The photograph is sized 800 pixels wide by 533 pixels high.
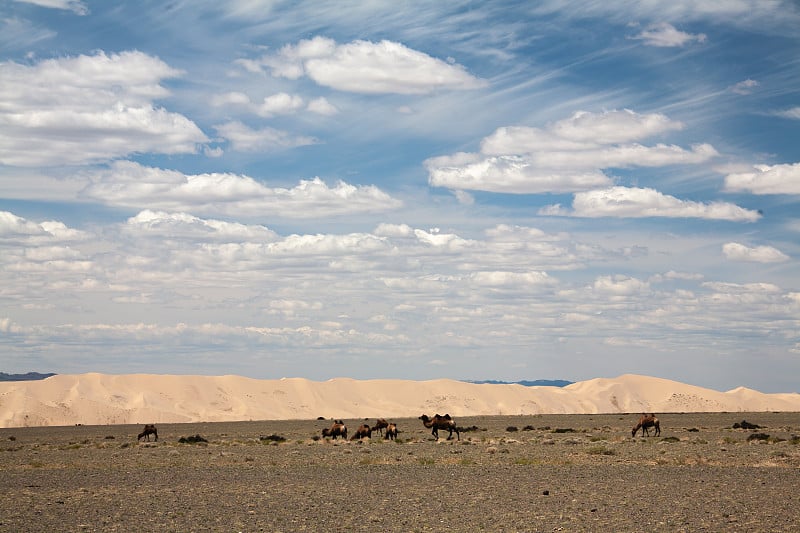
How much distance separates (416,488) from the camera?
90.5 feet

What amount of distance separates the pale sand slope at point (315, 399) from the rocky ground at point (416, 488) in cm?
8139

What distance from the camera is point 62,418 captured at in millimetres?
117250

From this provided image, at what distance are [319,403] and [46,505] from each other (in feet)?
402

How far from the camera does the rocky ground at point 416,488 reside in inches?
818

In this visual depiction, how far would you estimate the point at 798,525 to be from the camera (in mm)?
19312

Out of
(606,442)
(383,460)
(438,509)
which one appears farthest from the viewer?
(606,442)

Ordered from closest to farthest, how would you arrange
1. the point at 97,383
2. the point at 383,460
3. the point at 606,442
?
1. the point at 383,460
2. the point at 606,442
3. the point at 97,383

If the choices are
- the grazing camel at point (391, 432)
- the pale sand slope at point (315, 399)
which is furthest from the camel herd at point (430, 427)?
the pale sand slope at point (315, 399)

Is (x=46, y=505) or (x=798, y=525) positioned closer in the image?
(x=798, y=525)

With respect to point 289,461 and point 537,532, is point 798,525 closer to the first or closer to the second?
point 537,532

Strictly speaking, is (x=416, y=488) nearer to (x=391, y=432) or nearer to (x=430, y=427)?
(x=391, y=432)

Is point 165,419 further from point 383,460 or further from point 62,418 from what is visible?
point 383,460

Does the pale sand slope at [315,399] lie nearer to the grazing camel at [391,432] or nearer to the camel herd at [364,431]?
the camel herd at [364,431]

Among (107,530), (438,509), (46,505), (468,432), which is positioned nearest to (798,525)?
(438,509)
